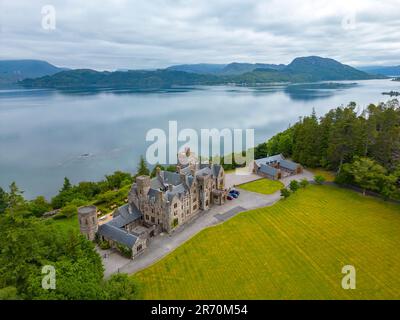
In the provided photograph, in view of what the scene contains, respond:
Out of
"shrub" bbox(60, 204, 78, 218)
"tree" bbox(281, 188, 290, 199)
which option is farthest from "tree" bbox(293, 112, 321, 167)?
"shrub" bbox(60, 204, 78, 218)

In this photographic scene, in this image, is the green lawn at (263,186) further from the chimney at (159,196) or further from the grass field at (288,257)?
the chimney at (159,196)

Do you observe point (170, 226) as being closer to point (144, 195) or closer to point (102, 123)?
point (144, 195)

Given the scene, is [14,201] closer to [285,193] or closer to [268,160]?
[285,193]

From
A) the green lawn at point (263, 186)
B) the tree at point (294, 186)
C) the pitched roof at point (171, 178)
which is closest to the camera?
the pitched roof at point (171, 178)

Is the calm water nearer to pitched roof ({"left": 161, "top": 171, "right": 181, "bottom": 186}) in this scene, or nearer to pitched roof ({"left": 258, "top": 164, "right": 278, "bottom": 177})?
pitched roof ({"left": 161, "top": 171, "right": 181, "bottom": 186})
